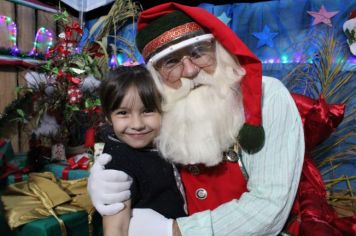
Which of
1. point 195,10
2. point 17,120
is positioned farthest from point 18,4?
point 195,10

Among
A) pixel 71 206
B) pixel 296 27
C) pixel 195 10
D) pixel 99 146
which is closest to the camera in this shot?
pixel 195 10

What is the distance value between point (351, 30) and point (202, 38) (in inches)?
58.8

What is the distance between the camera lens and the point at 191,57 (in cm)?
127

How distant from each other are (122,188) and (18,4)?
7.29ft

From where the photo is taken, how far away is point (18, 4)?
2.71 meters

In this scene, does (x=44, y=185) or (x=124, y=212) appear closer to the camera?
(x=124, y=212)

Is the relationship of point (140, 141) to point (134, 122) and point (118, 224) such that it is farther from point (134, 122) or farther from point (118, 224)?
point (118, 224)

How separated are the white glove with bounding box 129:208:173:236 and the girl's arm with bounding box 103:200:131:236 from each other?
0.08 ft

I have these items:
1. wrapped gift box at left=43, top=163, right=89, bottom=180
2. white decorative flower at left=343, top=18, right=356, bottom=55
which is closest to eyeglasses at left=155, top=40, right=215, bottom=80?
wrapped gift box at left=43, top=163, right=89, bottom=180

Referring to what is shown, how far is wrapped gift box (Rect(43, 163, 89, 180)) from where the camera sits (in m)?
2.17

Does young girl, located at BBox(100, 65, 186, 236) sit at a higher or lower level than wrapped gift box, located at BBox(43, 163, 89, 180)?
higher

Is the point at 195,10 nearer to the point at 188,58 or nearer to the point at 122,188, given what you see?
the point at 188,58

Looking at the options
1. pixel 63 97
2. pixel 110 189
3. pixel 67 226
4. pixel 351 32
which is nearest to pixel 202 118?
pixel 110 189

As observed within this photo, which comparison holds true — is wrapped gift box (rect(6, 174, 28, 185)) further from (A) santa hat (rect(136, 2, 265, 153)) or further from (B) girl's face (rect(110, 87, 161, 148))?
(A) santa hat (rect(136, 2, 265, 153))
